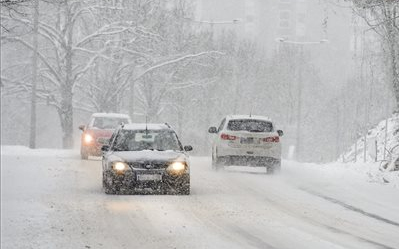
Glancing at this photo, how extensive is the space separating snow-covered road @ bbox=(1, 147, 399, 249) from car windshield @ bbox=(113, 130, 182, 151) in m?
1.11

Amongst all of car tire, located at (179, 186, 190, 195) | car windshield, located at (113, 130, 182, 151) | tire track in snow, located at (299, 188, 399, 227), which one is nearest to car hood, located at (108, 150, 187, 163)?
car windshield, located at (113, 130, 182, 151)

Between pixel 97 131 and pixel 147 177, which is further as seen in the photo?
pixel 97 131

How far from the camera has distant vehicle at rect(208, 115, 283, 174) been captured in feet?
80.1

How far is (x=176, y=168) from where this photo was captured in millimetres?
17422

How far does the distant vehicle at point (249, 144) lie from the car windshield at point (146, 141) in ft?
19.0

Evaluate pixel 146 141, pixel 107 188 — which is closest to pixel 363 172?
pixel 146 141

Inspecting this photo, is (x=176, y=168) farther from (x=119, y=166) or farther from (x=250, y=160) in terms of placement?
(x=250, y=160)

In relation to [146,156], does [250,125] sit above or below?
above

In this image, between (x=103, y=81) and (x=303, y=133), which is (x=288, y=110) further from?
(x=103, y=81)

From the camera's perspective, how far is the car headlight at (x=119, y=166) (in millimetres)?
17250

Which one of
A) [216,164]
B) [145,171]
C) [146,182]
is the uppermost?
[145,171]

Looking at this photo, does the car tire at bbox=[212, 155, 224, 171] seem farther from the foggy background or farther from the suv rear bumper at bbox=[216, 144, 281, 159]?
the foggy background

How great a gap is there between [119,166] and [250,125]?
8213mm

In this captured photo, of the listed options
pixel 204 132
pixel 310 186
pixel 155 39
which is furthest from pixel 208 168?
pixel 204 132
